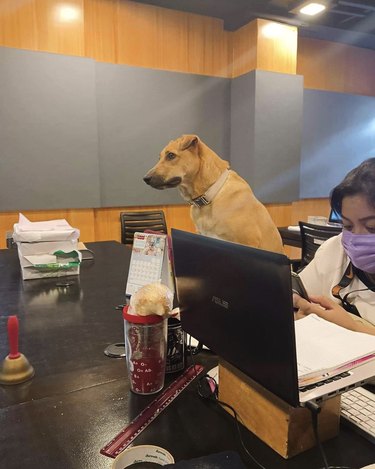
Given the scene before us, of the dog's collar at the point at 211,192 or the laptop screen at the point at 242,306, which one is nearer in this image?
the laptop screen at the point at 242,306

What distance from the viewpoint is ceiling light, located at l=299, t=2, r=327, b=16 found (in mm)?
3754

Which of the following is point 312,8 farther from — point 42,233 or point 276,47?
point 42,233

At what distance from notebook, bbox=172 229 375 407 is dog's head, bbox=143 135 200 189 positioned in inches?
63.8

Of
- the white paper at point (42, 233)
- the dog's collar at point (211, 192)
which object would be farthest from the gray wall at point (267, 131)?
the white paper at point (42, 233)

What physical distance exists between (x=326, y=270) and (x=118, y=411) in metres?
0.94

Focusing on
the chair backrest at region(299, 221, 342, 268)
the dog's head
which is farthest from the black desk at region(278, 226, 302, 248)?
the dog's head

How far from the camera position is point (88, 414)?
2.51 ft

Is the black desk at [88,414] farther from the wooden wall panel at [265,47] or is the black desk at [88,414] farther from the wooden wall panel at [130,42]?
the wooden wall panel at [265,47]

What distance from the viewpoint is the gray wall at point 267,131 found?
412 centimetres

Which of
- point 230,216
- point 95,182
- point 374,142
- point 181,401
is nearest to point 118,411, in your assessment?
point 181,401

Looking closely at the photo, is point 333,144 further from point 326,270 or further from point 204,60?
point 326,270

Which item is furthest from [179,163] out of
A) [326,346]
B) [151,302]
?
[326,346]

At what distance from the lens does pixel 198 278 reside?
2.70ft

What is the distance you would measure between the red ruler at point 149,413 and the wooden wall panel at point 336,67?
481 cm
